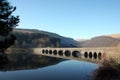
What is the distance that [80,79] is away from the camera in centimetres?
4441

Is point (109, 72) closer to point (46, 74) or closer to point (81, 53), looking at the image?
point (46, 74)

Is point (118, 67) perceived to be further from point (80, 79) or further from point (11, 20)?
point (11, 20)

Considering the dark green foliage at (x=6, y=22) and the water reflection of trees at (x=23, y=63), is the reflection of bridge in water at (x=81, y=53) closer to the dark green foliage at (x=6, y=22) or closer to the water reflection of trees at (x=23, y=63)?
the water reflection of trees at (x=23, y=63)

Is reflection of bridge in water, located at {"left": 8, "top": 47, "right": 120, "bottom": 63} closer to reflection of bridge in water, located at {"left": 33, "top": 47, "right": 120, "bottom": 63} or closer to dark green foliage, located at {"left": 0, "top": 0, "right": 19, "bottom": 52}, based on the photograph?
reflection of bridge in water, located at {"left": 33, "top": 47, "right": 120, "bottom": 63}

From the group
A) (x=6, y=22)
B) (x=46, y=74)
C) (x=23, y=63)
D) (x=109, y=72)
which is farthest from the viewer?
(x=23, y=63)

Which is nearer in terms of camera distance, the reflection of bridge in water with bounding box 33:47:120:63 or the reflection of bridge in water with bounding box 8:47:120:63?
the reflection of bridge in water with bounding box 33:47:120:63

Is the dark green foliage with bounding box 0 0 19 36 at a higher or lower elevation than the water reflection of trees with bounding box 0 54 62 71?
higher

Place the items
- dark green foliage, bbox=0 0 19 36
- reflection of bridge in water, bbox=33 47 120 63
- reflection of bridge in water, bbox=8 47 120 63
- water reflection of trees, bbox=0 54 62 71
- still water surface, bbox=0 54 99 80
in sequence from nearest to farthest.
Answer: dark green foliage, bbox=0 0 19 36, still water surface, bbox=0 54 99 80, water reflection of trees, bbox=0 54 62 71, reflection of bridge in water, bbox=33 47 120 63, reflection of bridge in water, bbox=8 47 120 63

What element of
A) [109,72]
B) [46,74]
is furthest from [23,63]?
[109,72]

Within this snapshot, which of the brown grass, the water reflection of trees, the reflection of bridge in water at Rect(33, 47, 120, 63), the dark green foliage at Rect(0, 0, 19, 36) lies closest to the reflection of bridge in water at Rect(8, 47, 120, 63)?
the reflection of bridge in water at Rect(33, 47, 120, 63)

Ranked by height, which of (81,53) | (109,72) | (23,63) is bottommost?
(23,63)

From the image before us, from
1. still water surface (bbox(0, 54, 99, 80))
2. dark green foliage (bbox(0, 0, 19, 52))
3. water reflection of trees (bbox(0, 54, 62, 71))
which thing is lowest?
still water surface (bbox(0, 54, 99, 80))

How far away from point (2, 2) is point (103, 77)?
16.0 meters

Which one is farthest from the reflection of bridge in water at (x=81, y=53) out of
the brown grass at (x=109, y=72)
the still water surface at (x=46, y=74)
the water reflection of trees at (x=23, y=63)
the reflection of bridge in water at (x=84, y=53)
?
the brown grass at (x=109, y=72)
